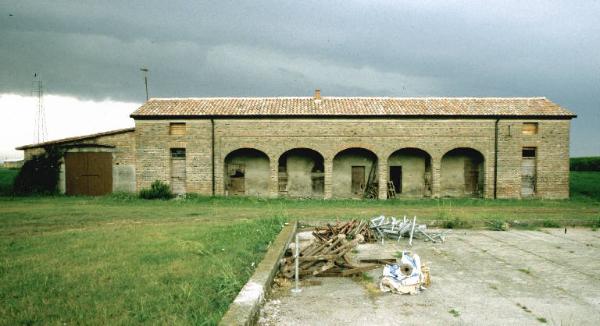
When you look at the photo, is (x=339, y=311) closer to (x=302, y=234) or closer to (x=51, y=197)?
(x=302, y=234)

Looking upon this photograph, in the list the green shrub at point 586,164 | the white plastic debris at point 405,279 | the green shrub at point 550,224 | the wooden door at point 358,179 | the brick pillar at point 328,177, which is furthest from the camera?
the green shrub at point 586,164

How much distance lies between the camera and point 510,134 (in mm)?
21719

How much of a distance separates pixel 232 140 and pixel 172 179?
4021mm

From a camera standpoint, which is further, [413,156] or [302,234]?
[413,156]

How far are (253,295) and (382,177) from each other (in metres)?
18.0

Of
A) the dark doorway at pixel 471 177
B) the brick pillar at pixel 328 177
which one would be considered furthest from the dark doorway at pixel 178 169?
the dark doorway at pixel 471 177

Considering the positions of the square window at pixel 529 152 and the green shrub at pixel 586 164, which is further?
the green shrub at pixel 586 164

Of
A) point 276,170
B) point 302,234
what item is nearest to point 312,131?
point 276,170

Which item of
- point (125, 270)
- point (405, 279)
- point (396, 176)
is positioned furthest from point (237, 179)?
point (405, 279)

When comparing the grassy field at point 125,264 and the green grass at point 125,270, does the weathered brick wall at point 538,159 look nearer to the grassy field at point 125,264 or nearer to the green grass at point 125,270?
the grassy field at point 125,264

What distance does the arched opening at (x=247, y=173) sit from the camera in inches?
907

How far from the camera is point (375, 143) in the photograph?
71.4 feet

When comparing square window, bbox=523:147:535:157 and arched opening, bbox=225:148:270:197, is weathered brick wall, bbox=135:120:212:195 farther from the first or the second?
square window, bbox=523:147:535:157

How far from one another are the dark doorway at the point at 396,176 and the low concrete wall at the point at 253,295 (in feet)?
56.4
